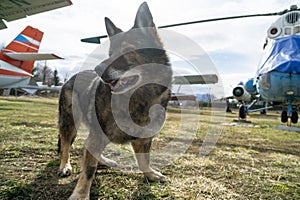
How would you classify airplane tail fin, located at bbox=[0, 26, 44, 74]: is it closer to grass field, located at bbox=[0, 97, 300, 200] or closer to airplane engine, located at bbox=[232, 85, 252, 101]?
grass field, located at bbox=[0, 97, 300, 200]

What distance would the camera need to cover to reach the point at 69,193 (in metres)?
1.78

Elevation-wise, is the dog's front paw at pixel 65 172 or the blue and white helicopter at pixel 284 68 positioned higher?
the blue and white helicopter at pixel 284 68

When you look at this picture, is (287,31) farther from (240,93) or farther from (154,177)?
(154,177)

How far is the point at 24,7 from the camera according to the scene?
6.00m

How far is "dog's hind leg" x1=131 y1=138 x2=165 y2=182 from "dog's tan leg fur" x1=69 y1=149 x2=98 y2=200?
1.68 feet

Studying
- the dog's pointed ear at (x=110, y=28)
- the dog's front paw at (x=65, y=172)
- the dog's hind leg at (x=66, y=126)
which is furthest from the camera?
the dog's pointed ear at (x=110, y=28)

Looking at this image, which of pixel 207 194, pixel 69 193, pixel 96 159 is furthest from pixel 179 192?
pixel 69 193

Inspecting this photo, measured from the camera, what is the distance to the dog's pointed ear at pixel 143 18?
86.8 inches

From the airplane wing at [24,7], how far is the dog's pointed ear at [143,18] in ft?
13.8

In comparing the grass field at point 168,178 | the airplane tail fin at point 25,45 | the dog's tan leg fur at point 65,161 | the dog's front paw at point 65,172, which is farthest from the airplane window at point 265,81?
the airplane tail fin at point 25,45

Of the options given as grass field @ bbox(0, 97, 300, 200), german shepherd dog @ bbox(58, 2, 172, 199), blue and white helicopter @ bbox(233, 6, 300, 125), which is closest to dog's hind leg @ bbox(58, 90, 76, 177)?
german shepherd dog @ bbox(58, 2, 172, 199)

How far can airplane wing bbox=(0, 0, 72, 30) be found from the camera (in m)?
5.74

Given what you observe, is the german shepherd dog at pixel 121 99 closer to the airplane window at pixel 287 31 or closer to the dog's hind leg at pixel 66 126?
the dog's hind leg at pixel 66 126

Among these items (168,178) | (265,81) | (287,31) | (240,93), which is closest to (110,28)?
(168,178)
